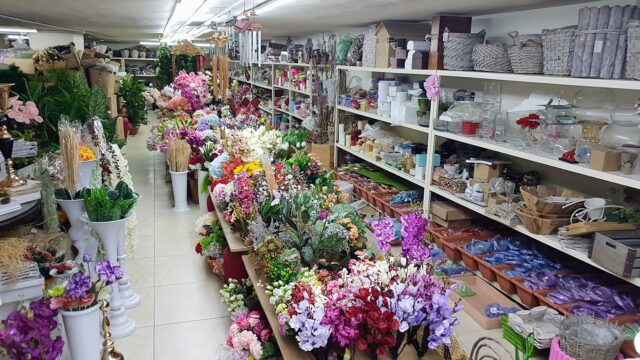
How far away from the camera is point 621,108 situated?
9.59 ft

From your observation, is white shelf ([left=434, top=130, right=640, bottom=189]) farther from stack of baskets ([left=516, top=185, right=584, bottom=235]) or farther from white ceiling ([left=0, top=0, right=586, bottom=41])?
white ceiling ([left=0, top=0, right=586, bottom=41])

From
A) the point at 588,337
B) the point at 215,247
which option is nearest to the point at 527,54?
the point at 588,337

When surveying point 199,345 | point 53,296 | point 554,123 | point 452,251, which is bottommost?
point 199,345

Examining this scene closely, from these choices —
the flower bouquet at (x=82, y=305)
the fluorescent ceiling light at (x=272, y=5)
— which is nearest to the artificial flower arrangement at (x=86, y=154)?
the flower bouquet at (x=82, y=305)

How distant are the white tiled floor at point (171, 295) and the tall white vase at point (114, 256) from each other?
0.07 metres

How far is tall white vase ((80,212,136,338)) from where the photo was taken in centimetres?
295

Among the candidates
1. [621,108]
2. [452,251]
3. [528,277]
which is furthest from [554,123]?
[452,251]

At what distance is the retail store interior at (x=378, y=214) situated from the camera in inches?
80.0

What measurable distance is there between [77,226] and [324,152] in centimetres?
388

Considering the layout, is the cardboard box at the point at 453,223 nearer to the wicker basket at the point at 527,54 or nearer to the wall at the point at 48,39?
the wicker basket at the point at 527,54

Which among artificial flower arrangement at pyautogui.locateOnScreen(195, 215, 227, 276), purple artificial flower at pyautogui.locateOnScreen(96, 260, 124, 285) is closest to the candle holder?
purple artificial flower at pyautogui.locateOnScreen(96, 260, 124, 285)

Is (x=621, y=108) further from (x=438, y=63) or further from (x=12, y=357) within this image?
(x=12, y=357)

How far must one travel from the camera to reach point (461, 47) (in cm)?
397

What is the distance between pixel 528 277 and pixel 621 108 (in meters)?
1.26
